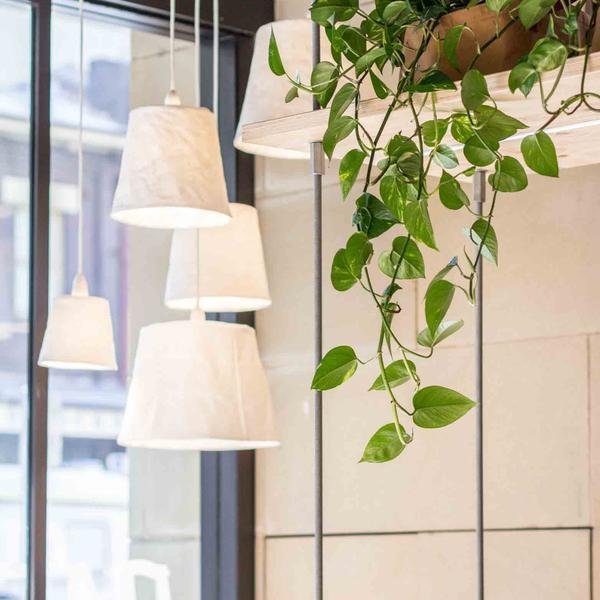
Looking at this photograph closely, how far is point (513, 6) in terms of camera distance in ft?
3.43

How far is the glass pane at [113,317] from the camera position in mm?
2717

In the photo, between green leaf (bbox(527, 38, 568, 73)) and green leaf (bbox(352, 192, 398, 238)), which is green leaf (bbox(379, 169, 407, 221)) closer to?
green leaf (bbox(352, 192, 398, 238))

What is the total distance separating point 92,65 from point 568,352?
47.2 inches

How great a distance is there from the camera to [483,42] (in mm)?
1069

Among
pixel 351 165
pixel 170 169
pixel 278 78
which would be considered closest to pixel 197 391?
pixel 170 169

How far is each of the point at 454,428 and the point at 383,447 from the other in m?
1.58

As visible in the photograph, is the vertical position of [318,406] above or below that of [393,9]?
below

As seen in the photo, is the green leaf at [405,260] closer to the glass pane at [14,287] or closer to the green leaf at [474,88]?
the green leaf at [474,88]

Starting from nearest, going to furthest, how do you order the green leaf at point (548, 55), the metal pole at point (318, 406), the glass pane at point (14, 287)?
1. the green leaf at point (548, 55)
2. the metal pole at point (318, 406)
3. the glass pane at point (14, 287)

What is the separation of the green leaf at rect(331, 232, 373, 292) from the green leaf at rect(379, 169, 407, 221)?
0.03 meters

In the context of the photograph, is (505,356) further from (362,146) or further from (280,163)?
(362,146)

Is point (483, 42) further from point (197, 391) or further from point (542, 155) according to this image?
point (197, 391)

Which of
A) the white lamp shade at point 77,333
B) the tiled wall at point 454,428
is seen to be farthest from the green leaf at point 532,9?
the white lamp shade at point 77,333

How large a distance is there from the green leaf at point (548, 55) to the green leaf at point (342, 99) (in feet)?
0.51
